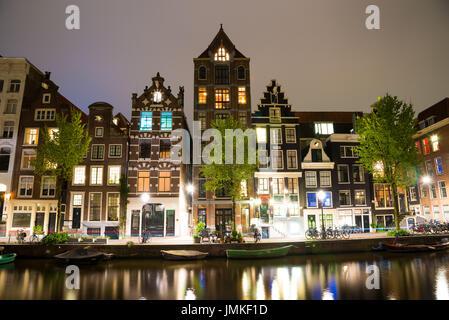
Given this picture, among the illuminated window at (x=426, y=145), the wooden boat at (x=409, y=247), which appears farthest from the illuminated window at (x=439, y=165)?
the wooden boat at (x=409, y=247)

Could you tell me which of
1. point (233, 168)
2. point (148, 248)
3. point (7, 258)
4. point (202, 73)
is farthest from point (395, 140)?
point (7, 258)

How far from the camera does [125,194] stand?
35.5m

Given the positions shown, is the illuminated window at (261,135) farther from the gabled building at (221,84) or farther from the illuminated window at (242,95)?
the illuminated window at (242,95)

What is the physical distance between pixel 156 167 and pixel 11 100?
76.2ft

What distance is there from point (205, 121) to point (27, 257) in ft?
84.9

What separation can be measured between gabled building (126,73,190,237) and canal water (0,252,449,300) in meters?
10.8

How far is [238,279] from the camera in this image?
18.8 meters

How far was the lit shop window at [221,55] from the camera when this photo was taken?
4231cm

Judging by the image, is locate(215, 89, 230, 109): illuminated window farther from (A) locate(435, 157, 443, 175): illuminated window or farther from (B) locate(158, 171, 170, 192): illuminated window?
(A) locate(435, 157, 443, 175): illuminated window

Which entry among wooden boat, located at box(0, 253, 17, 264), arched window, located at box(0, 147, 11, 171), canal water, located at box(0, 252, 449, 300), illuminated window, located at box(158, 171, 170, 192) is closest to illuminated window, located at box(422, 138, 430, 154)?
canal water, located at box(0, 252, 449, 300)

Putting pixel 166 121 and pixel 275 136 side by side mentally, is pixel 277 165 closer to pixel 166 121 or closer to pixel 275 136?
pixel 275 136
